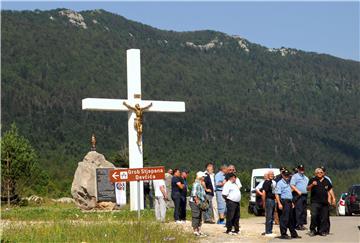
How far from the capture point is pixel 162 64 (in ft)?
471

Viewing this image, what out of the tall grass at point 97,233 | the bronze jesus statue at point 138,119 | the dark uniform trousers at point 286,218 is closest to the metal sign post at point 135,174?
the tall grass at point 97,233

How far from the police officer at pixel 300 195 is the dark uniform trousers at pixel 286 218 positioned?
2.13m

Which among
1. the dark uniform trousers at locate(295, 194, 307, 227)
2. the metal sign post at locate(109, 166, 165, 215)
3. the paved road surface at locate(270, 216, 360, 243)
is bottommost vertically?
the paved road surface at locate(270, 216, 360, 243)

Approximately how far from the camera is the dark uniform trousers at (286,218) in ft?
61.7

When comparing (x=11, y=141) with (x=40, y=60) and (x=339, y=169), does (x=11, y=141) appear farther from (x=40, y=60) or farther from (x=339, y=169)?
(x=40, y=60)

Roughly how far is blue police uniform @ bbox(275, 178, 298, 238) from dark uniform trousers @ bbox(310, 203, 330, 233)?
0.64 metres

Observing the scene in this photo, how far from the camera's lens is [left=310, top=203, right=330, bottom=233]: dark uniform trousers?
19344mm

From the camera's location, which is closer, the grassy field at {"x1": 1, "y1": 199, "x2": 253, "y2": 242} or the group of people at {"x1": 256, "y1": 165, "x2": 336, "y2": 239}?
the grassy field at {"x1": 1, "y1": 199, "x2": 253, "y2": 242}

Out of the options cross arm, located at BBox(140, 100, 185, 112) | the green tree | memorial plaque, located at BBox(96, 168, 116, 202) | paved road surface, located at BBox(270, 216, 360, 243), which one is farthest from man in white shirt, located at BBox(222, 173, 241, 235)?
the green tree

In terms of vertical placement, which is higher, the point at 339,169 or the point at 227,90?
the point at 227,90

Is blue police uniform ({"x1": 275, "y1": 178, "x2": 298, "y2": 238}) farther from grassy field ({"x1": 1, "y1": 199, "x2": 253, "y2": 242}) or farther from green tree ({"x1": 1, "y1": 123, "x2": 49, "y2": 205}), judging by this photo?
green tree ({"x1": 1, "y1": 123, "x2": 49, "y2": 205})

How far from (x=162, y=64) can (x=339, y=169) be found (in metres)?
42.2

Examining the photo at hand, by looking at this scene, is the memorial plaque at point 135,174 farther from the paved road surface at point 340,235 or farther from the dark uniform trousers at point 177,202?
the paved road surface at point 340,235

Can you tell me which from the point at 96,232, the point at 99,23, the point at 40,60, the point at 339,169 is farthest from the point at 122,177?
the point at 99,23
